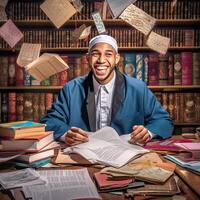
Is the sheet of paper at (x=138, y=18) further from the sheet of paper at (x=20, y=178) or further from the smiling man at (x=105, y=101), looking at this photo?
the sheet of paper at (x=20, y=178)

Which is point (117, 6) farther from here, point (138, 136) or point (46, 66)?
point (138, 136)

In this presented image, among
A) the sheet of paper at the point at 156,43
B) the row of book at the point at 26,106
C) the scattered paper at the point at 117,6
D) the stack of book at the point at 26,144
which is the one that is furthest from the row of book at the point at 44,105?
the stack of book at the point at 26,144

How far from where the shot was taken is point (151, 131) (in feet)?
5.51

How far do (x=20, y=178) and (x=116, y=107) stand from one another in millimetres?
1003

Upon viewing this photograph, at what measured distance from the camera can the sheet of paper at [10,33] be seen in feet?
6.99

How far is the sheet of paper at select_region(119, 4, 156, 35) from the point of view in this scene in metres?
1.96

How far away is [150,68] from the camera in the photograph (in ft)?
9.37

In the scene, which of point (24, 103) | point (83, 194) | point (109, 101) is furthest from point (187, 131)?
point (83, 194)

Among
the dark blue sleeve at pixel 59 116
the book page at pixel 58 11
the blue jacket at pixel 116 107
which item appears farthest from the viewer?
the book page at pixel 58 11

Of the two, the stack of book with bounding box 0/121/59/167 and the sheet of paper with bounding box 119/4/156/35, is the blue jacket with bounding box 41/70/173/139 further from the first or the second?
the stack of book with bounding box 0/121/59/167

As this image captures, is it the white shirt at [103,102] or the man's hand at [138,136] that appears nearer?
the man's hand at [138,136]

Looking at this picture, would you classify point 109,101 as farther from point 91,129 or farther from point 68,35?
point 68,35

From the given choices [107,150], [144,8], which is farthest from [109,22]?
[107,150]

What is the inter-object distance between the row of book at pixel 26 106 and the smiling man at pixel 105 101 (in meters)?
0.91
